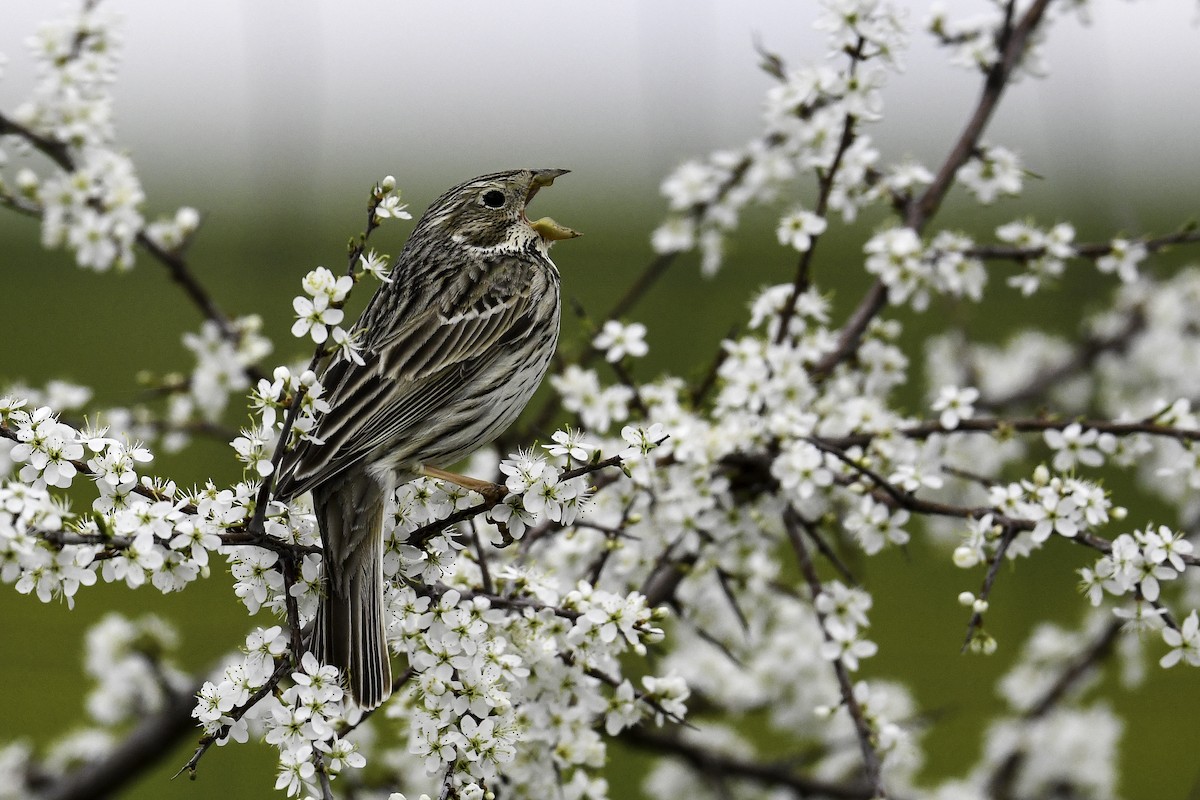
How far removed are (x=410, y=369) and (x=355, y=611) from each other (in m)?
0.79

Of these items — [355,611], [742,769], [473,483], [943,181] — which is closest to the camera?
[355,611]

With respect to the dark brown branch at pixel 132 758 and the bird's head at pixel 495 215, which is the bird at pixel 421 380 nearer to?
the bird's head at pixel 495 215

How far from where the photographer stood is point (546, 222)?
3773 mm

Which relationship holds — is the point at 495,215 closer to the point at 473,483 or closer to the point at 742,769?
the point at 473,483

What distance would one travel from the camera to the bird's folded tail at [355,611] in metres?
2.61

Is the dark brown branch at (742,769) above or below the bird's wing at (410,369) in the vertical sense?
below

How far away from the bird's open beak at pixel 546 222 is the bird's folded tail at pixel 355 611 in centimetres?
126

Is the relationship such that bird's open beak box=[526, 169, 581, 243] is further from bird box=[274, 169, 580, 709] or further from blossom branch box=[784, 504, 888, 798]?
blossom branch box=[784, 504, 888, 798]

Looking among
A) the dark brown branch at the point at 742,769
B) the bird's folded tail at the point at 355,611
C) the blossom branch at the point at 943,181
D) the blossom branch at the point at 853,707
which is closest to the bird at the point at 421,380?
the bird's folded tail at the point at 355,611

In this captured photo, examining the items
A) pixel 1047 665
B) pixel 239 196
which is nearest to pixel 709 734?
pixel 1047 665

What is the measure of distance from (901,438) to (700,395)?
0.71 metres

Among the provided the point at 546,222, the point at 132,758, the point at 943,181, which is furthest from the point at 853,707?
the point at 132,758

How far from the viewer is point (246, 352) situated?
433cm

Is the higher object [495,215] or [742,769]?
[495,215]
